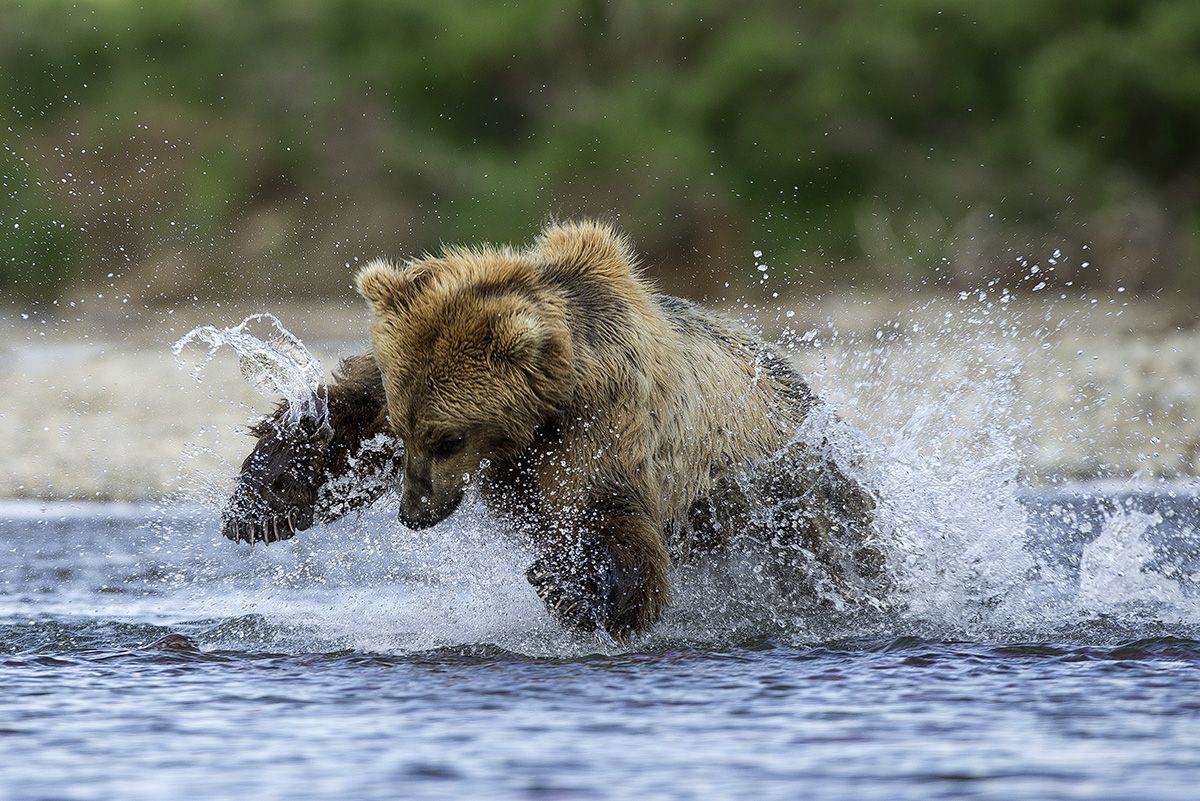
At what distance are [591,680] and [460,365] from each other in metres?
0.94

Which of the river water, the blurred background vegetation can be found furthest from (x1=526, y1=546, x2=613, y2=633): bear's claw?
the blurred background vegetation

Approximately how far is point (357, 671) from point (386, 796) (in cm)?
131

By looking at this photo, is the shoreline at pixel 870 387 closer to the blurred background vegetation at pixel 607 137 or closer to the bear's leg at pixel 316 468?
the blurred background vegetation at pixel 607 137

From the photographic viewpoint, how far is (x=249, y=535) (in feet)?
17.8

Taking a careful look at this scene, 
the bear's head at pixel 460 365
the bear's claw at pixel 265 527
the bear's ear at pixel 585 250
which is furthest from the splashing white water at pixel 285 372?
the bear's ear at pixel 585 250

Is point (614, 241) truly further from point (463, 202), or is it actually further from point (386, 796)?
point (463, 202)

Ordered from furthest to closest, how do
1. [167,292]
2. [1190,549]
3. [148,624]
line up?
[167,292] → [1190,549] → [148,624]

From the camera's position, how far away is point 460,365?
Answer: 4715 millimetres

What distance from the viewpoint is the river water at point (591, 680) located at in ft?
12.2

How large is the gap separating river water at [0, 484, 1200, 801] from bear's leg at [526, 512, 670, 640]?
5.4 inches

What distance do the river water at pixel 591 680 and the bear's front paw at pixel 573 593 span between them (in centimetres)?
13

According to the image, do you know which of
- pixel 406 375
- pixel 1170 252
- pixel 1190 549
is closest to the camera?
pixel 406 375

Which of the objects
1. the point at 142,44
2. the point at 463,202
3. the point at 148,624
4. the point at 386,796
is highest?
the point at 142,44

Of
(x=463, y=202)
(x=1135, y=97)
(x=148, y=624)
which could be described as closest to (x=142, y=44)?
(x=463, y=202)
